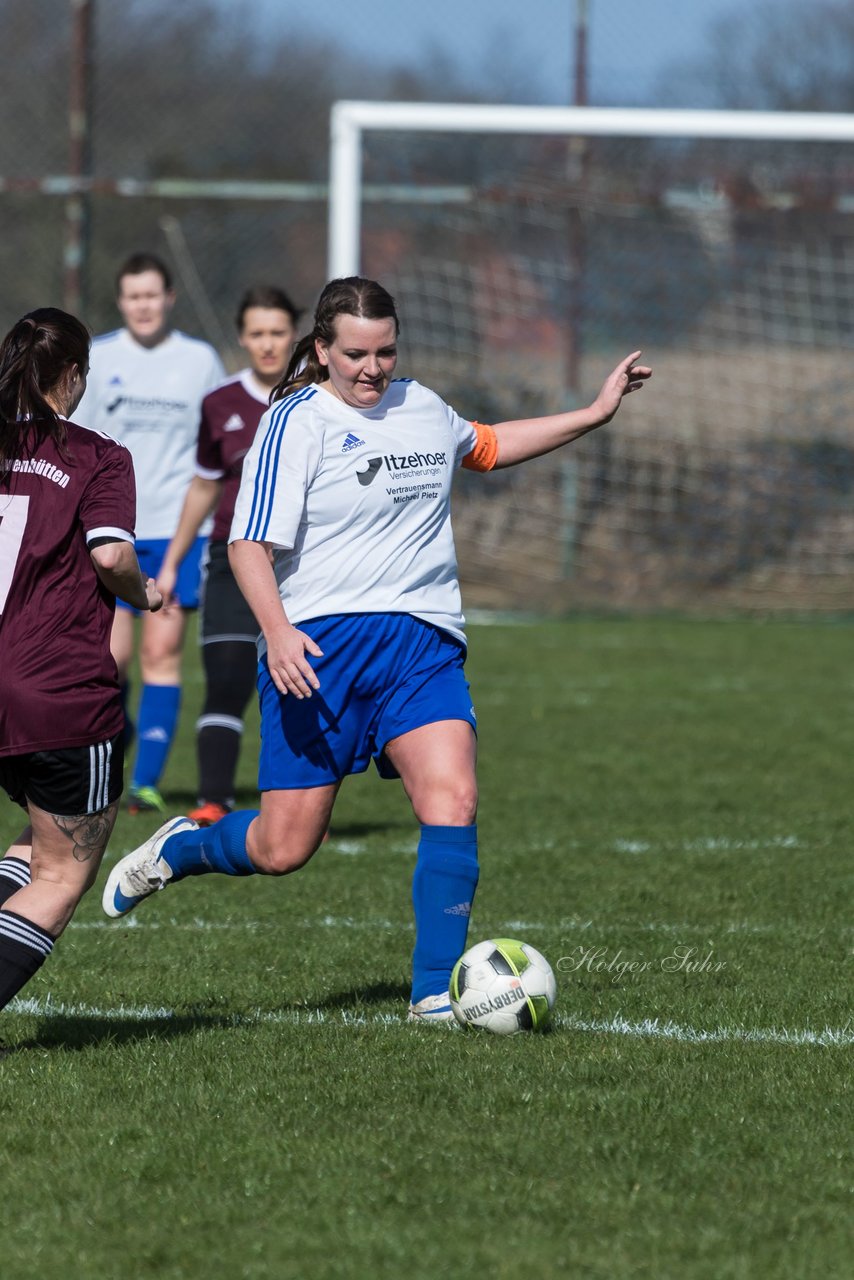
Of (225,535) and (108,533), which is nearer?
(108,533)

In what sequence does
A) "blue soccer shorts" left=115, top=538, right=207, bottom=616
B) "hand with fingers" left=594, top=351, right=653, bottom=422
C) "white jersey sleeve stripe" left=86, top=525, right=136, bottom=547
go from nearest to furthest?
"white jersey sleeve stripe" left=86, top=525, right=136, bottom=547
"hand with fingers" left=594, top=351, right=653, bottom=422
"blue soccer shorts" left=115, top=538, right=207, bottom=616

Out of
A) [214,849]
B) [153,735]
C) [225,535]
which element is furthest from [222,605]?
[214,849]

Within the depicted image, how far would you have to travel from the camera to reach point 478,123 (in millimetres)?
13828

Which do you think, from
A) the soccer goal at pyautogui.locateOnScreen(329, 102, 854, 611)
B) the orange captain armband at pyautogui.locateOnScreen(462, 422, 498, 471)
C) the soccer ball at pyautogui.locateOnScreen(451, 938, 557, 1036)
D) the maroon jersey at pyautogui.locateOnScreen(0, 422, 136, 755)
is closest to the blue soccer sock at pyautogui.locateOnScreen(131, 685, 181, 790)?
the orange captain armband at pyautogui.locateOnScreen(462, 422, 498, 471)

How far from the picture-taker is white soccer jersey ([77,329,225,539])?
8.85 meters

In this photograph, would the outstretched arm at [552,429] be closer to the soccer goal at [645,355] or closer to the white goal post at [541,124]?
the white goal post at [541,124]

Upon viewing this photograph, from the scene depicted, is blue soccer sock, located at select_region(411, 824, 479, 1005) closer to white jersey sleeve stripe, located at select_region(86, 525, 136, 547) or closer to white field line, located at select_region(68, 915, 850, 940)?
white field line, located at select_region(68, 915, 850, 940)

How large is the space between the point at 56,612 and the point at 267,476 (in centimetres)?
81

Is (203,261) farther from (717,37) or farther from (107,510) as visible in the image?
(107,510)

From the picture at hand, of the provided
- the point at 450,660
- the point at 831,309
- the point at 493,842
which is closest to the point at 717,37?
the point at 831,309

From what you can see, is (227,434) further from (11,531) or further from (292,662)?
(11,531)

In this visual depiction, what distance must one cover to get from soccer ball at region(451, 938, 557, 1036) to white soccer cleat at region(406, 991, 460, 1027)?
0.05 meters

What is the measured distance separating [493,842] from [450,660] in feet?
8.90

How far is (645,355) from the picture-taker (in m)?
17.0
